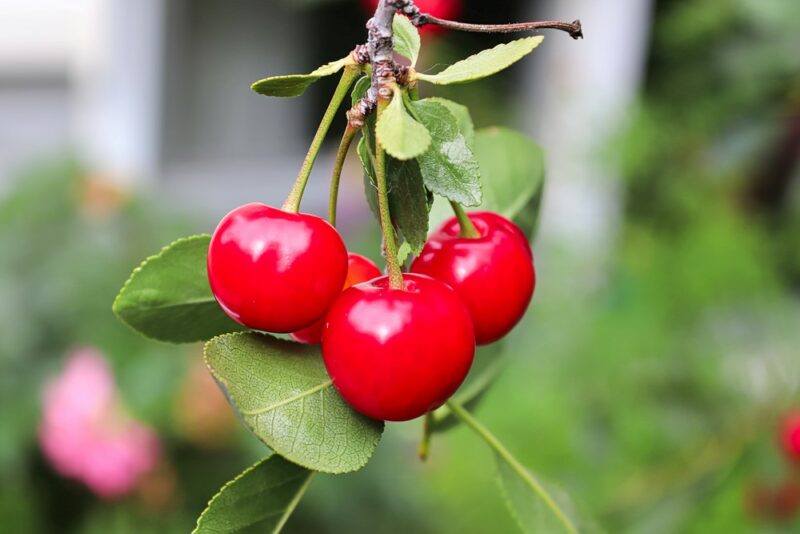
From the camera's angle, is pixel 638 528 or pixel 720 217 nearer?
pixel 638 528

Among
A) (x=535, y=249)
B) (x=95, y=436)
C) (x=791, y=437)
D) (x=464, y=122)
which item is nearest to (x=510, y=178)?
(x=464, y=122)

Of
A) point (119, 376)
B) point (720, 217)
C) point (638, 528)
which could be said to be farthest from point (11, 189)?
point (720, 217)

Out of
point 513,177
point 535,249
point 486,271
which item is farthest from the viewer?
point 535,249

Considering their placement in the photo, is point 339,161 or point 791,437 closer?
point 339,161

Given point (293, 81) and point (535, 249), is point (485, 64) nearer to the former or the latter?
point (293, 81)

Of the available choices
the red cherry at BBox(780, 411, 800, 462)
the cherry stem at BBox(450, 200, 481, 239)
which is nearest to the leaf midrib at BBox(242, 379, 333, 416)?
the cherry stem at BBox(450, 200, 481, 239)

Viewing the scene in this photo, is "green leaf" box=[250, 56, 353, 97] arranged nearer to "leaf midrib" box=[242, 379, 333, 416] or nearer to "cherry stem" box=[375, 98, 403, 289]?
"cherry stem" box=[375, 98, 403, 289]

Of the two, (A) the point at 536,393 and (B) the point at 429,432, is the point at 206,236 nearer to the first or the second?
(B) the point at 429,432
